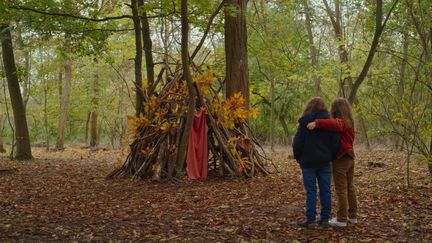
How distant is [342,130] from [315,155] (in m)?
0.39

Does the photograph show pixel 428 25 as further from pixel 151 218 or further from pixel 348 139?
pixel 151 218

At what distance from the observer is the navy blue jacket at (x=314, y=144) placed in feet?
14.9

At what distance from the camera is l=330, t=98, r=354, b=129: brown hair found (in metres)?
4.66

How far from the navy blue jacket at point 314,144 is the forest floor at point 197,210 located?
0.74m

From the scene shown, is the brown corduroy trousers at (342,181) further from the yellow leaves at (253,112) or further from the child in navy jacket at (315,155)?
the yellow leaves at (253,112)

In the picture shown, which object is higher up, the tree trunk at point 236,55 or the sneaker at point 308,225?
the tree trunk at point 236,55

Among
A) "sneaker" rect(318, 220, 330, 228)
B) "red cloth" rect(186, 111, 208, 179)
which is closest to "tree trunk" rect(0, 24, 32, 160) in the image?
"red cloth" rect(186, 111, 208, 179)

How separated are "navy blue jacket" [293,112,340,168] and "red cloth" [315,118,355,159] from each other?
0.06m

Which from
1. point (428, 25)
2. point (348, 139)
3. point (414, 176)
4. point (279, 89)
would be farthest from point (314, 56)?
point (348, 139)

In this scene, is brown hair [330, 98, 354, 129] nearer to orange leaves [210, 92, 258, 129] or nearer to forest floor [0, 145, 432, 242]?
forest floor [0, 145, 432, 242]

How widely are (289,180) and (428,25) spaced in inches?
173

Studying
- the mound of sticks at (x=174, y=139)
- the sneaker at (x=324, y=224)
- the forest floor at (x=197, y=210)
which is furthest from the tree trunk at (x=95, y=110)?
the sneaker at (x=324, y=224)

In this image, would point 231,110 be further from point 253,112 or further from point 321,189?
point 321,189

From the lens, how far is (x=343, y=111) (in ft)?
15.3
